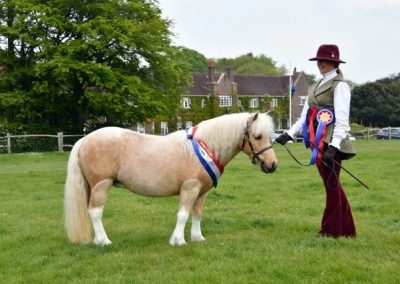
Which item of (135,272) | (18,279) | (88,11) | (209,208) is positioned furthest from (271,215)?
(88,11)

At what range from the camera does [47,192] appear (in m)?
13.2

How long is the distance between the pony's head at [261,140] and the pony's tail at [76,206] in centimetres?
237

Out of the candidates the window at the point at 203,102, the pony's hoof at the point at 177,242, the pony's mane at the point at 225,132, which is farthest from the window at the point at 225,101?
the pony's hoof at the point at 177,242

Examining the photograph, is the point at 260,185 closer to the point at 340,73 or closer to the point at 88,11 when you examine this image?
the point at 340,73

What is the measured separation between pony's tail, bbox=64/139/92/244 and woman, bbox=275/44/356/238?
2.75 metres

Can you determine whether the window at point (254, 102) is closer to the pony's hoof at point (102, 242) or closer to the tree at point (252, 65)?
the tree at point (252, 65)

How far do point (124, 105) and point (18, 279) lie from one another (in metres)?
29.1

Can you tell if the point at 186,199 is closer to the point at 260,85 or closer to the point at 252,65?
the point at 260,85

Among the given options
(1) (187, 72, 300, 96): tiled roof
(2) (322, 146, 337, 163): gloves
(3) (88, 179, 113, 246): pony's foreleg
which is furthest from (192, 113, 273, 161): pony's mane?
(1) (187, 72, 300, 96): tiled roof

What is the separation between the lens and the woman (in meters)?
6.13

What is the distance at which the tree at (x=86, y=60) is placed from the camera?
1292 inches

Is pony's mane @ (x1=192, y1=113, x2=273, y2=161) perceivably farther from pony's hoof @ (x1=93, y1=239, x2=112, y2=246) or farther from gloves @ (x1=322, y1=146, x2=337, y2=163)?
pony's hoof @ (x1=93, y1=239, x2=112, y2=246)

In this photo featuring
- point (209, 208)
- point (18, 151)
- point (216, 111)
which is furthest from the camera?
point (216, 111)

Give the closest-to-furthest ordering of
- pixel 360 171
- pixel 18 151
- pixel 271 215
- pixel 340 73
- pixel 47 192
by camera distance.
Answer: pixel 340 73 → pixel 271 215 → pixel 47 192 → pixel 360 171 → pixel 18 151
